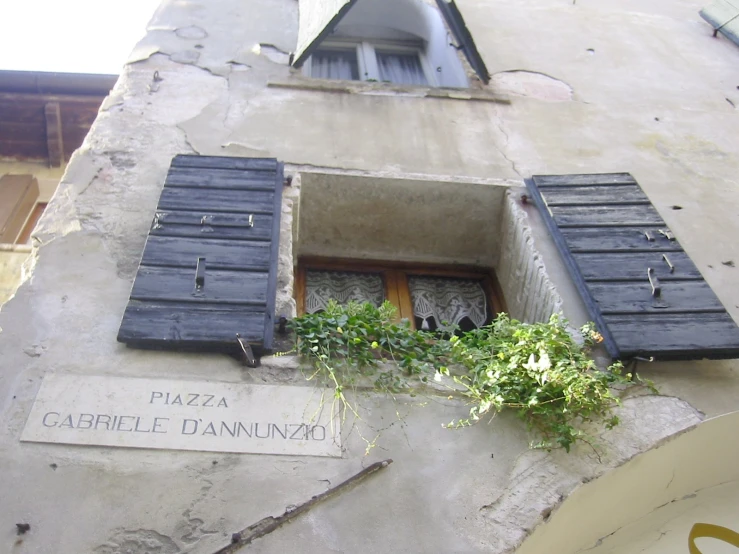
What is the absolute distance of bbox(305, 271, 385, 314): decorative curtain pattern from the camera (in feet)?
14.6

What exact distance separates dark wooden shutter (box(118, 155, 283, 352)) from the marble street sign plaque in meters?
0.22

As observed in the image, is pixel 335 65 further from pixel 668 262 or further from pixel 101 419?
pixel 101 419

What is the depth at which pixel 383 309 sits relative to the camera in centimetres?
363

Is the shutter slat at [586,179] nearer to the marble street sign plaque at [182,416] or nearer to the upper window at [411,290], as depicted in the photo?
the upper window at [411,290]

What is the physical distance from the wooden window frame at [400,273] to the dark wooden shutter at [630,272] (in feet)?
1.90

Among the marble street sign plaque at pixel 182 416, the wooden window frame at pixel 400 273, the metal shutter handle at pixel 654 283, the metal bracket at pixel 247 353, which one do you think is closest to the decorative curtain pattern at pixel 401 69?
the wooden window frame at pixel 400 273

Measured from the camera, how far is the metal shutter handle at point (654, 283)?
370 cm

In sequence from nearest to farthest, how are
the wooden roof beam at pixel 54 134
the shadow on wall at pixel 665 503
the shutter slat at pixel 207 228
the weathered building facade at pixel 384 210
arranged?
the weathered building facade at pixel 384 210 → the shadow on wall at pixel 665 503 → the shutter slat at pixel 207 228 → the wooden roof beam at pixel 54 134

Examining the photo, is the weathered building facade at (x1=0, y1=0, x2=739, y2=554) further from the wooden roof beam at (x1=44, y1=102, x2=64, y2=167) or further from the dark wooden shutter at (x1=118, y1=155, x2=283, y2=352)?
the wooden roof beam at (x1=44, y1=102, x2=64, y2=167)

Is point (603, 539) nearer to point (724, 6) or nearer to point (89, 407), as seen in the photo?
point (89, 407)

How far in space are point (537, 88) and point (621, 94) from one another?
0.59 meters

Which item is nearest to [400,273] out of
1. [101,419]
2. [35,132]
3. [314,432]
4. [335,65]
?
[314,432]

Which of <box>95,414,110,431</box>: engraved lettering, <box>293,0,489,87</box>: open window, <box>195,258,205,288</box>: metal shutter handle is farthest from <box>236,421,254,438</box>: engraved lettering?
<box>293,0,489,87</box>: open window

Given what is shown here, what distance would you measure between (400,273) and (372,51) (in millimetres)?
2626
